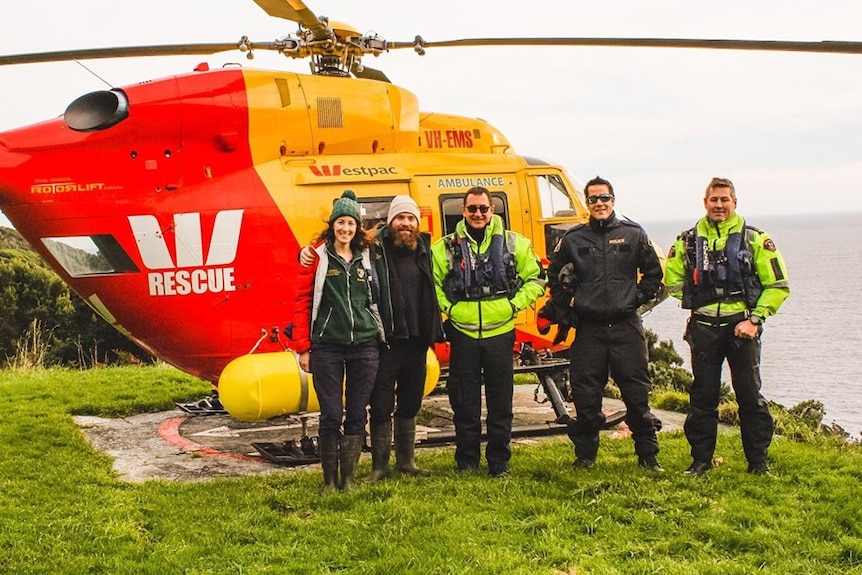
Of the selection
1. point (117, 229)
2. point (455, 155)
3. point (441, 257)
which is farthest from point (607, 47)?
point (117, 229)

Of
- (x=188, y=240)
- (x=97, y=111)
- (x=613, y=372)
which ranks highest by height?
(x=97, y=111)

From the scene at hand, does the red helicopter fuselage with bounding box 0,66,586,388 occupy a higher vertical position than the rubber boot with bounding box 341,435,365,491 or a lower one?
higher

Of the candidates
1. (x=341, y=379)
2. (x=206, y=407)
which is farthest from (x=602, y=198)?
(x=206, y=407)

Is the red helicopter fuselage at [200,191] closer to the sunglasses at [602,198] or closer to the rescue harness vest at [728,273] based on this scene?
the sunglasses at [602,198]

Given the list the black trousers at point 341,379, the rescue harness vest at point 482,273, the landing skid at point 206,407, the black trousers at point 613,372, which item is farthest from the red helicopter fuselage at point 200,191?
the black trousers at point 613,372

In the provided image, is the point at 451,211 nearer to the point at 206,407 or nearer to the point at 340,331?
the point at 340,331

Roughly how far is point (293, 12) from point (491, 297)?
10.2 feet

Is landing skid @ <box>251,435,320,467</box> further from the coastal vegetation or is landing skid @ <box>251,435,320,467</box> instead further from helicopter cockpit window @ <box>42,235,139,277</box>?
helicopter cockpit window @ <box>42,235,139,277</box>

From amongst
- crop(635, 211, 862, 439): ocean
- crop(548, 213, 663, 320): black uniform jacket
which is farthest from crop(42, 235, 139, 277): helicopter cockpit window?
crop(635, 211, 862, 439): ocean

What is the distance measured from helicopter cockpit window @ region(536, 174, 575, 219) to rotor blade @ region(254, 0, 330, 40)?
107 inches

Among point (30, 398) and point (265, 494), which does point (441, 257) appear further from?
point (30, 398)

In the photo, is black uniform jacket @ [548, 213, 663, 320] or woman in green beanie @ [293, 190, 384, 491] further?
black uniform jacket @ [548, 213, 663, 320]

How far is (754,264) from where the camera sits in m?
6.09

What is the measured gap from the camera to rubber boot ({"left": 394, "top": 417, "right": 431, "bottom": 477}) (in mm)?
6441
